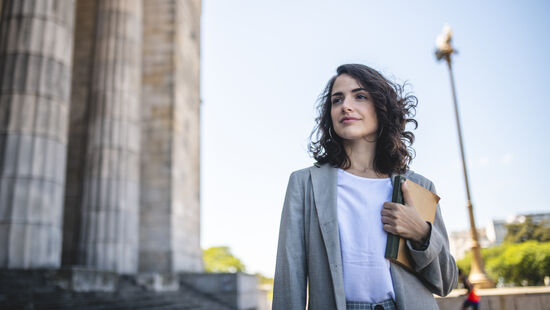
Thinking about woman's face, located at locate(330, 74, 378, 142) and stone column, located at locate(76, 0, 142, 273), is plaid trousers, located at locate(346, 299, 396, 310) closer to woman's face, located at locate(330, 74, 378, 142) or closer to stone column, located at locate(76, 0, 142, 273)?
woman's face, located at locate(330, 74, 378, 142)

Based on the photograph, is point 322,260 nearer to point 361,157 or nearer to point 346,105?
point 361,157

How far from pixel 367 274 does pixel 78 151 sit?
1709 cm

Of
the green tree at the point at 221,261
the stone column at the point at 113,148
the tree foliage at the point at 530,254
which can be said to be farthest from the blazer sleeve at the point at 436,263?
the green tree at the point at 221,261

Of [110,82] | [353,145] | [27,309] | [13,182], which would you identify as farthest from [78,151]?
[353,145]

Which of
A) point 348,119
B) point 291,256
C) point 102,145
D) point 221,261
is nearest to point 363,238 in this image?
point 291,256

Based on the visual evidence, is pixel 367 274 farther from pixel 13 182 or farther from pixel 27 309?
pixel 13 182

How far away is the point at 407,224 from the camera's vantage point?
200cm

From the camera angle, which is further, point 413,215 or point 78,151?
point 78,151

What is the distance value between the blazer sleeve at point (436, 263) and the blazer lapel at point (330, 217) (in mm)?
346

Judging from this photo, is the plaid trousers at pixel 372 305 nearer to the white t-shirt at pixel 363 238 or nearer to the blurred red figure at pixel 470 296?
the white t-shirt at pixel 363 238

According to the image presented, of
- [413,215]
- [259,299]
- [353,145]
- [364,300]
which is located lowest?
[259,299]

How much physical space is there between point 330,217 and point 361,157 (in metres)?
0.47

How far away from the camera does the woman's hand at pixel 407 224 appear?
199 cm

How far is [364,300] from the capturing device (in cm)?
195
